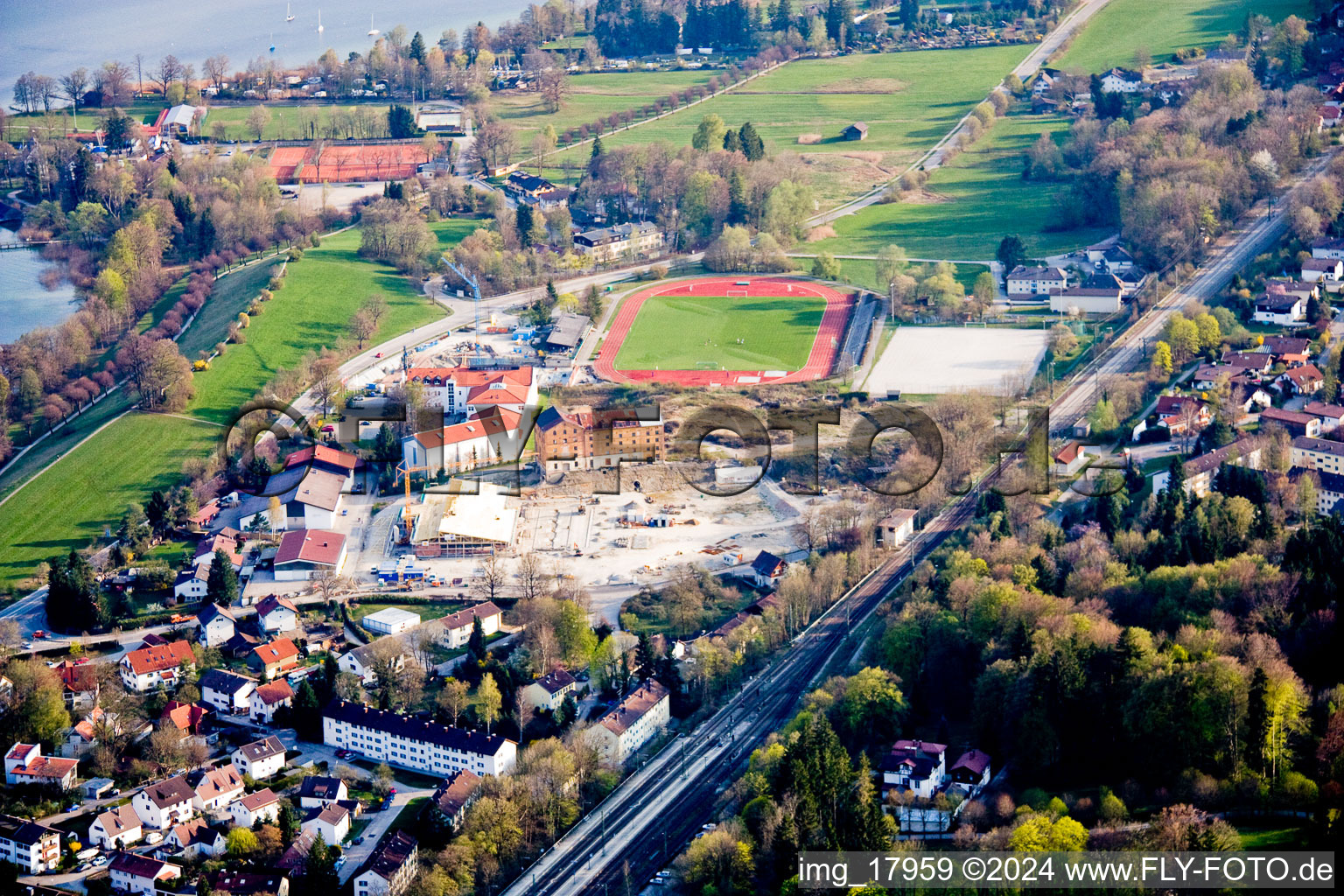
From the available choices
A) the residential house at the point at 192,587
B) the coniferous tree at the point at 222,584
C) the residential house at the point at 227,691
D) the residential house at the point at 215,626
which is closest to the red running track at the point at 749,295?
the residential house at the point at 192,587

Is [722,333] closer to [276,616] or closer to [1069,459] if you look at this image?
[1069,459]

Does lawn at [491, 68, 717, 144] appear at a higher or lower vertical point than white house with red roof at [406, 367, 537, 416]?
higher

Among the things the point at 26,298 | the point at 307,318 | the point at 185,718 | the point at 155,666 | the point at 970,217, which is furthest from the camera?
the point at 970,217

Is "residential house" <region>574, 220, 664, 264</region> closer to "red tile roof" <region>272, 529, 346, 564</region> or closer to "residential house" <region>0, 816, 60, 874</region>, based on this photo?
"red tile roof" <region>272, 529, 346, 564</region>

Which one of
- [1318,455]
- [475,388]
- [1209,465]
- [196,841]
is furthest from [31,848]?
[1318,455]

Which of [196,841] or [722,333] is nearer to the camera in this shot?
[196,841]

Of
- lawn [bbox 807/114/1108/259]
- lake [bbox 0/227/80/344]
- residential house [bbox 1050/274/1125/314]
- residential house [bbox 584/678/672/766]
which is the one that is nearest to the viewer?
residential house [bbox 584/678/672/766]

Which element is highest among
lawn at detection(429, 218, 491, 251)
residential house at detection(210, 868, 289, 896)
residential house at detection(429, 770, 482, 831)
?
lawn at detection(429, 218, 491, 251)

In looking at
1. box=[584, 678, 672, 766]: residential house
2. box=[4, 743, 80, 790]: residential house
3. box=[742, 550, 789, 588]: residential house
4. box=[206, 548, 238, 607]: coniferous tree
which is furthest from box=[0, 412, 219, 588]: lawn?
box=[584, 678, 672, 766]: residential house
